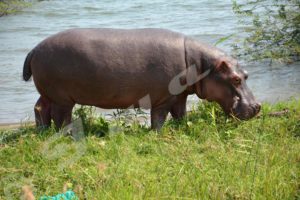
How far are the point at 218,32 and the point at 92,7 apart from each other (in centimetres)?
556

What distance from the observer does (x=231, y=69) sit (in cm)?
512

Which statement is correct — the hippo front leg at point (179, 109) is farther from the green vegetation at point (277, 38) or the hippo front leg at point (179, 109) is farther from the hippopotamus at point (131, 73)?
the green vegetation at point (277, 38)

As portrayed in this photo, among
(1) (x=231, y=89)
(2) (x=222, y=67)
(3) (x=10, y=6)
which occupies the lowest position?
(3) (x=10, y=6)

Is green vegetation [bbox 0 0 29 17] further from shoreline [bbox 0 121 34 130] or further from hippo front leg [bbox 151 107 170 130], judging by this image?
hippo front leg [bbox 151 107 170 130]

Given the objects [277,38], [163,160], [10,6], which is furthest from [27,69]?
[10,6]

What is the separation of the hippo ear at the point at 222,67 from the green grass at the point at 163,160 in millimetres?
409

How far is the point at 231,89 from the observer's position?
16.9 feet

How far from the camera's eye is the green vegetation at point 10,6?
14281mm

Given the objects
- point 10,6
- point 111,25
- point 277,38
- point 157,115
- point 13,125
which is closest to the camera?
point 157,115

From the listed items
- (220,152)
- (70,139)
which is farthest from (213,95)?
(70,139)

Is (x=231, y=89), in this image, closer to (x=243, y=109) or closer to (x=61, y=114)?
(x=243, y=109)

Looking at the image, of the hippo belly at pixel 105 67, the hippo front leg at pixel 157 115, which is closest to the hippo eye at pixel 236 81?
the hippo belly at pixel 105 67

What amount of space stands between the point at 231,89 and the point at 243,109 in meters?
0.20

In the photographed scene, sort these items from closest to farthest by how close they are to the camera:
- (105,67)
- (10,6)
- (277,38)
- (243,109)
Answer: (105,67), (243,109), (277,38), (10,6)
